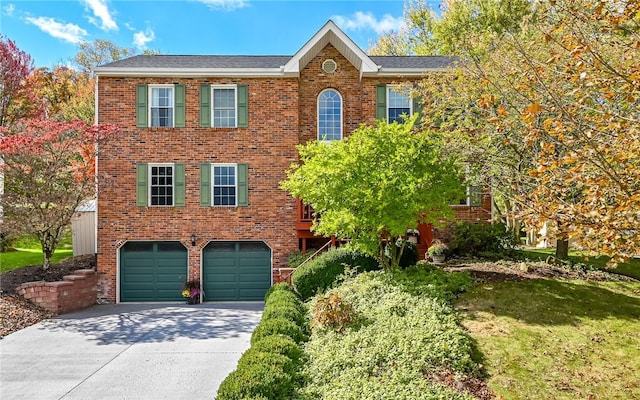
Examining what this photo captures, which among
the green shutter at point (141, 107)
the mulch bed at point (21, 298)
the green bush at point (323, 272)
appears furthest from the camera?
the green shutter at point (141, 107)

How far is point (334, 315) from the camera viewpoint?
9.36 metres

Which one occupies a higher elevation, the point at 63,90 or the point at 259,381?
the point at 63,90

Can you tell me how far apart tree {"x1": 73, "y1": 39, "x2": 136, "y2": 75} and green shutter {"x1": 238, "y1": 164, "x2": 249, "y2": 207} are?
22.6 meters

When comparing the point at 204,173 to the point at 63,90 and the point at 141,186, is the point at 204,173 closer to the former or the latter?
the point at 141,186

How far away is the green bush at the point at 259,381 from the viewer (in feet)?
19.8

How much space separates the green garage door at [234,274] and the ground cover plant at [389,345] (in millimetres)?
5848

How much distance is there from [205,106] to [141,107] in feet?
7.52

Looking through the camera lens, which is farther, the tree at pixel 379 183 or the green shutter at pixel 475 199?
the green shutter at pixel 475 199

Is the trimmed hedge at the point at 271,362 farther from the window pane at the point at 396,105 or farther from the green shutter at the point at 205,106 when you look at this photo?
the window pane at the point at 396,105

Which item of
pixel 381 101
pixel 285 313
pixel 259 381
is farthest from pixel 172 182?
pixel 259 381

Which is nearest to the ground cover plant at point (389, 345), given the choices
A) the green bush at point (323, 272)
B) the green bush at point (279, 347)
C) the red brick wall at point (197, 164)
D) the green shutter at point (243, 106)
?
the green bush at point (279, 347)

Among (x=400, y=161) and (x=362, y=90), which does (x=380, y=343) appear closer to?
(x=400, y=161)

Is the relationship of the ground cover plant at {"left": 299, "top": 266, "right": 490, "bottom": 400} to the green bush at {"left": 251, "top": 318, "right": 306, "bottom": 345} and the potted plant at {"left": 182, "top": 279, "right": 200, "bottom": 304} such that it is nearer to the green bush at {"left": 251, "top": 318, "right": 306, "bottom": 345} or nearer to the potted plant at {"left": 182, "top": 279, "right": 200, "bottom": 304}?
the green bush at {"left": 251, "top": 318, "right": 306, "bottom": 345}

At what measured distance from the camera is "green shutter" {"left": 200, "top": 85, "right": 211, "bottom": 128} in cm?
1620
